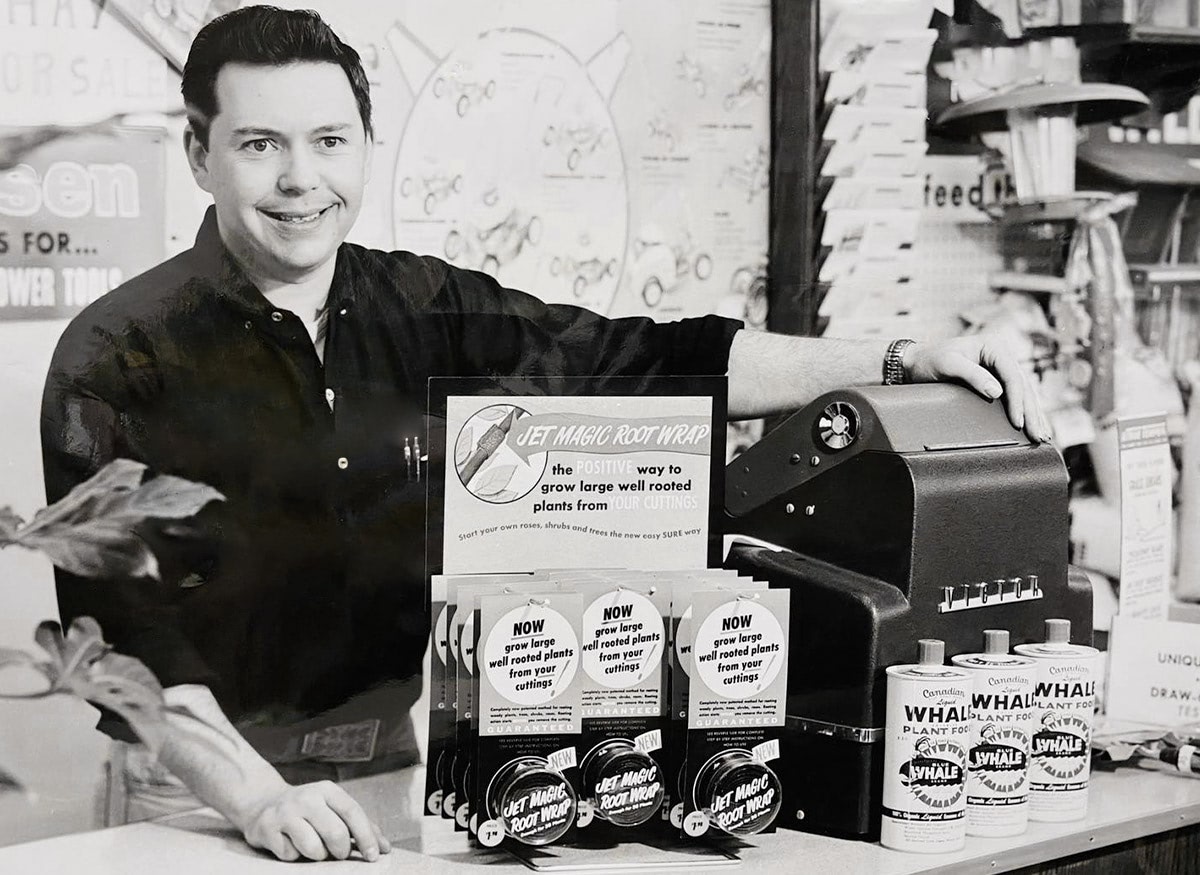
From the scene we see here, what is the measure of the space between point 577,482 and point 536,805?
0.53 meters

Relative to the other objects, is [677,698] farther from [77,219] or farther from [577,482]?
[77,219]

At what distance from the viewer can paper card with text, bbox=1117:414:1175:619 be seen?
2986 millimetres

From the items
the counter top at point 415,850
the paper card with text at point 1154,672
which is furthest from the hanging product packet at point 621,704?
the paper card with text at point 1154,672

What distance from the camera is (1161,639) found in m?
2.94

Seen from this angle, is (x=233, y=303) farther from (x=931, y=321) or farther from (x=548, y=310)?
(x=931, y=321)

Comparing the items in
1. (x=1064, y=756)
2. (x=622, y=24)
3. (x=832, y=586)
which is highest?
(x=622, y=24)

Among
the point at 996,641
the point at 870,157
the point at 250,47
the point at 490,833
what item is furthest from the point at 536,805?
the point at 870,157

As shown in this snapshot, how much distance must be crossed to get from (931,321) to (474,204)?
3.20 ft

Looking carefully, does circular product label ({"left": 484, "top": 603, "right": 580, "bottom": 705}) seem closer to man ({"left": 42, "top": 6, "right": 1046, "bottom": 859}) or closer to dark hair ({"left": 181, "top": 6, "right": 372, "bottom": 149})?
man ({"left": 42, "top": 6, "right": 1046, "bottom": 859})

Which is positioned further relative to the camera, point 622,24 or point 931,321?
point 931,321

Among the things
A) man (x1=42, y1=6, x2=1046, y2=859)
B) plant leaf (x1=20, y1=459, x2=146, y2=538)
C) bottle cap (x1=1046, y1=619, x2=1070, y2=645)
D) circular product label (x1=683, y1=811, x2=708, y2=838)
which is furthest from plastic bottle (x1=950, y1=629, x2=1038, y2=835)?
plant leaf (x1=20, y1=459, x2=146, y2=538)

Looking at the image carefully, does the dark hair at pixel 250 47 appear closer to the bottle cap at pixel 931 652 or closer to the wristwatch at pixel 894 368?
the wristwatch at pixel 894 368

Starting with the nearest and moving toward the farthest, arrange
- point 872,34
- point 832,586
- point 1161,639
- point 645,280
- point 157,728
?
point 157,728 < point 832,586 < point 645,280 < point 872,34 < point 1161,639

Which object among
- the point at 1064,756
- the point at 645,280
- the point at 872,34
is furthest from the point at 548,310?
the point at 1064,756
